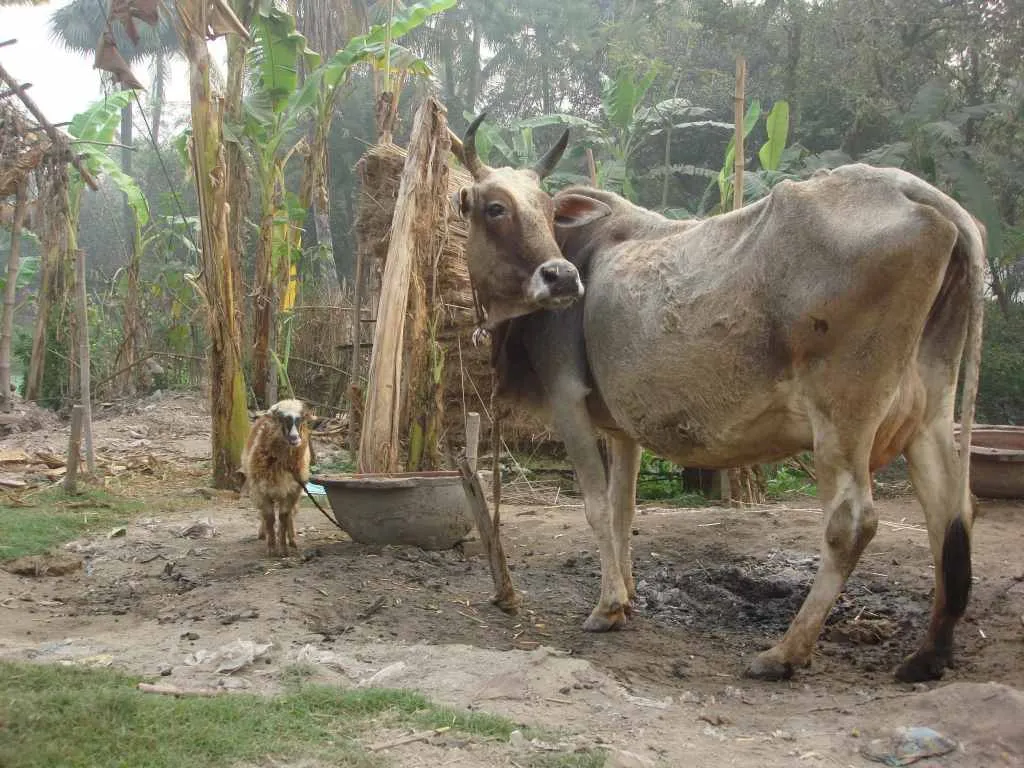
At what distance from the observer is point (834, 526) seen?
3801mm

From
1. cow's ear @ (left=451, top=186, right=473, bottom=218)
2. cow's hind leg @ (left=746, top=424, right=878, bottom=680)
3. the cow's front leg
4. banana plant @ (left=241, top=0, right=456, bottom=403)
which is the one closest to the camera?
cow's hind leg @ (left=746, top=424, right=878, bottom=680)

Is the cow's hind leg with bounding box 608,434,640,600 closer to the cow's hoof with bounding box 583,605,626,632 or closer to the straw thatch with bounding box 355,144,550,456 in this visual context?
the cow's hoof with bounding box 583,605,626,632

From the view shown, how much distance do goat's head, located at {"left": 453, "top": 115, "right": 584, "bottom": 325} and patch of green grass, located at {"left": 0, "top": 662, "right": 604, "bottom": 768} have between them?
202cm

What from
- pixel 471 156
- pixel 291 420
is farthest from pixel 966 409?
pixel 291 420

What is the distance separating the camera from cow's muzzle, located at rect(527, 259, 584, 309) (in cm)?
421

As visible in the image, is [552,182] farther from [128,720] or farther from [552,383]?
[128,720]

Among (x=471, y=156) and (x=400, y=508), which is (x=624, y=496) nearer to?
(x=400, y=508)

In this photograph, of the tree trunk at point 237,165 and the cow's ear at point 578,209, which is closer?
the cow's ear at point 578,209

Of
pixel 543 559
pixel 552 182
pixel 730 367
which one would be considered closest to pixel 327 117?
pixel 552 182

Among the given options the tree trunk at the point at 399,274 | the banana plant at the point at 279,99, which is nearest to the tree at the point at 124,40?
the banana plant at the point at 279,99

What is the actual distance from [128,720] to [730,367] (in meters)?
2.66

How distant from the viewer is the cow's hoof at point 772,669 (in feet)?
12.8

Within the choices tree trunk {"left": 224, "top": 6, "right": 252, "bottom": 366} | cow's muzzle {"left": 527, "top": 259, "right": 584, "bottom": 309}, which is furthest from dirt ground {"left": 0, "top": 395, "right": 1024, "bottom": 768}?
tree trunk {"left": 224, "top": 6, "right": 252, "bottom": 366}

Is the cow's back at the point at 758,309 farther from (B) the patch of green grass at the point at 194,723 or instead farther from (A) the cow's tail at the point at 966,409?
(B) the patch of green grass at the point at 194,723
